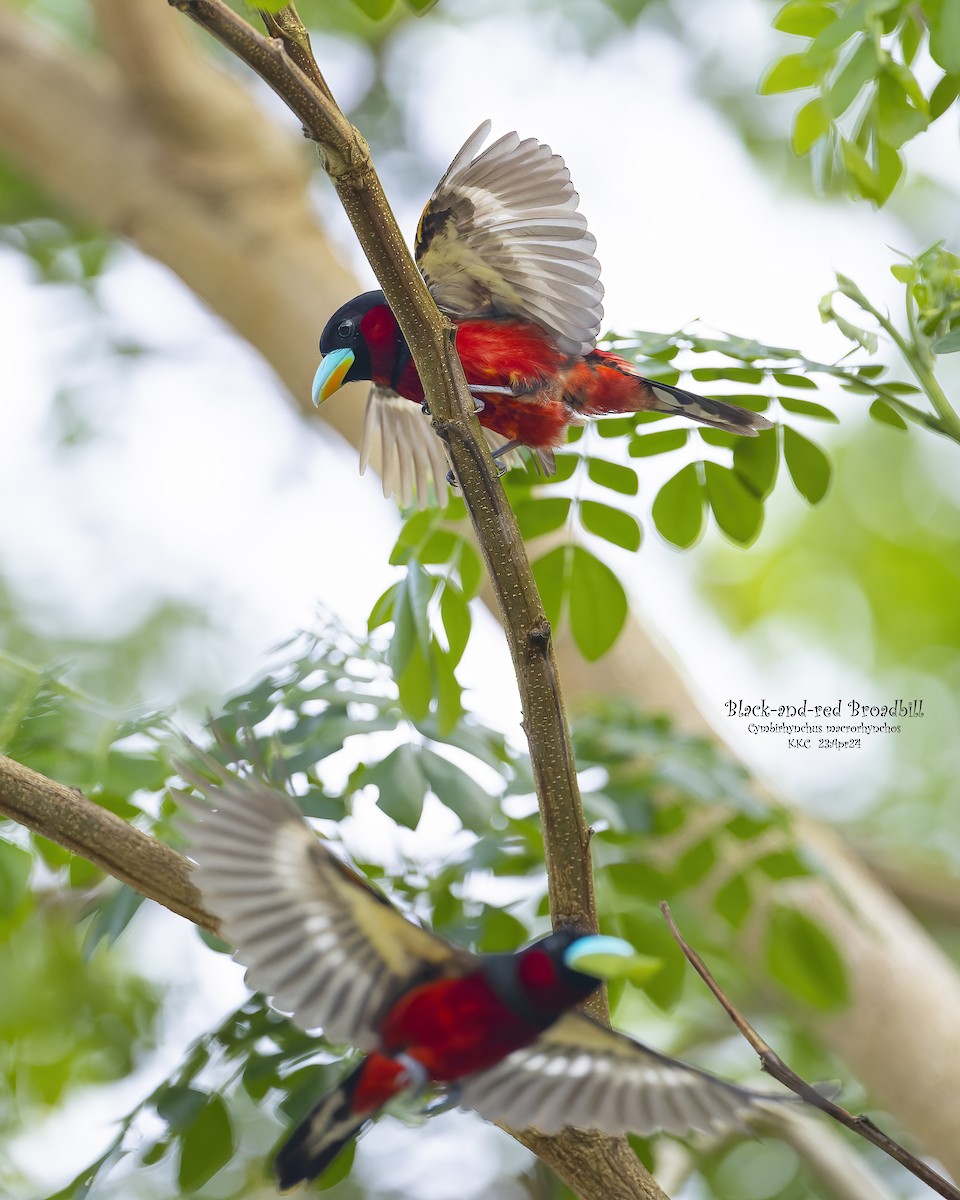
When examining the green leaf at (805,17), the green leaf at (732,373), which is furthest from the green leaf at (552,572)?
the green leaf at (805,17)

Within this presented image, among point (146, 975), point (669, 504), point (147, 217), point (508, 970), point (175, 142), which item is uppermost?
point (175, 142)

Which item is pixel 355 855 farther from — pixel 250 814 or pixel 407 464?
pixel 250 814

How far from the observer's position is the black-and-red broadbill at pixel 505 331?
1011 mm

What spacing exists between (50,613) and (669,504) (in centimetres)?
265

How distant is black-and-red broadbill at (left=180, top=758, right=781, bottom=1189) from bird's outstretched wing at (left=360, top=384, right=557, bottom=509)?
1.84 ft

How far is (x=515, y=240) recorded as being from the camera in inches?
41.7

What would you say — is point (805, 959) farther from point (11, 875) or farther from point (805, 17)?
point (805, 17)

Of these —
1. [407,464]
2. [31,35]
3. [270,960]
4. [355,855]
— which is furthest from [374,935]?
[31,35]

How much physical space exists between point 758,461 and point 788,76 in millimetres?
380

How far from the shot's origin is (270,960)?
79cm

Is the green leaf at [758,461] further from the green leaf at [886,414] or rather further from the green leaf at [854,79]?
the green leaf at [854,79]

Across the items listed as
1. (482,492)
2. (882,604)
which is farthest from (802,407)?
(882,604)

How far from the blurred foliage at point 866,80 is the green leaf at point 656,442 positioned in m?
0.29

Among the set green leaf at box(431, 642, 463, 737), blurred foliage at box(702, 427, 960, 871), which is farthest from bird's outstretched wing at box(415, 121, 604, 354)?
blurred foliage at box(702, 427, 960, 871)
